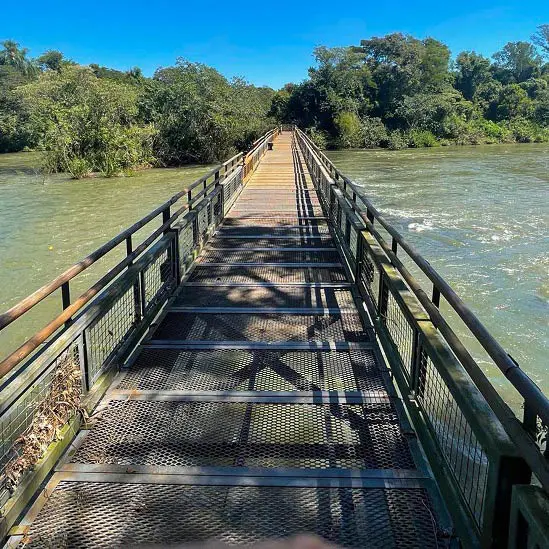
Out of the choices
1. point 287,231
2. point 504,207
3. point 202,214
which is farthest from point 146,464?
point 504,207

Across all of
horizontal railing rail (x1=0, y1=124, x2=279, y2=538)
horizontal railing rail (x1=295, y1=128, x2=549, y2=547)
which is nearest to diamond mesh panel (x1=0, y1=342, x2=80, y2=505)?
horizontal railing rail (x1=0, y1=124, x2=279, y2=538)

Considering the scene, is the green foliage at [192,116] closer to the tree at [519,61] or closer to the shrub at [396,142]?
the shrub at [396,142]

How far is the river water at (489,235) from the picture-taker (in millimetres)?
8016

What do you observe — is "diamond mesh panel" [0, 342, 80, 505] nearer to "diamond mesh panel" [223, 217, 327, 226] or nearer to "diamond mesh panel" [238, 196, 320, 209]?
"diamond mesh panel" [223, 217, 327, 226]

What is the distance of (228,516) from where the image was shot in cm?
252

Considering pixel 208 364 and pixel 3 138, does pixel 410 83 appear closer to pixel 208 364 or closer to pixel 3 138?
pixel 3 138

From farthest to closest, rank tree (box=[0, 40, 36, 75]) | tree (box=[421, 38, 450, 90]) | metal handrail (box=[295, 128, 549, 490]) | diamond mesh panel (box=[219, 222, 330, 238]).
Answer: tree (box=[0, 40, 36, 75]) → tree (box=[421, 38, 450, 90]) → diamond mesh panel (box=[219, 222, 330, 238]) → metal handrail (box=[295, 128, 549, 490])

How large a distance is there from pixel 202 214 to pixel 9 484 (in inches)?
234

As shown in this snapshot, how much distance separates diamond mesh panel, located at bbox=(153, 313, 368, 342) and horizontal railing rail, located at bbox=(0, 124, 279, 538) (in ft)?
0.92

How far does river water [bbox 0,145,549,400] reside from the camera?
870 centimetres

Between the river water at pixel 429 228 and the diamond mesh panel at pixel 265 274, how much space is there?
2.24 meters

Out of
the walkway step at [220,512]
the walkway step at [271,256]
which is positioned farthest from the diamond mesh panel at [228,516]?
the walkway step at [271,256]

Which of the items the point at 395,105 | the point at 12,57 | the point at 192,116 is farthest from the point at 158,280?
the point at 12,57

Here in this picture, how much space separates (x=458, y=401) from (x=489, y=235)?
1319 centimetres
